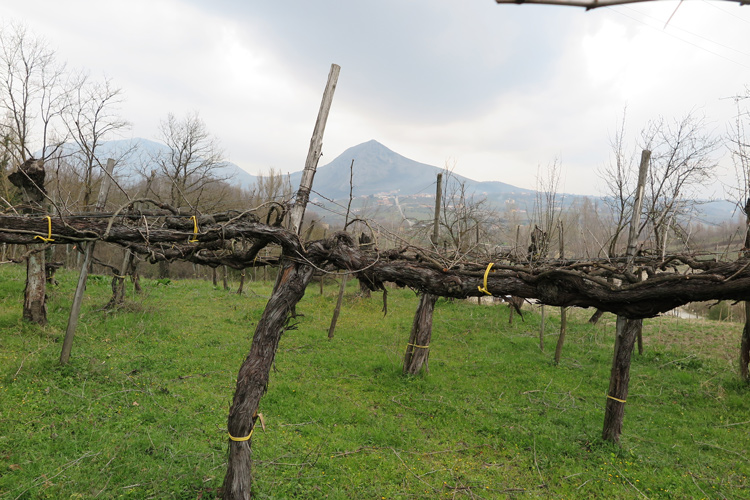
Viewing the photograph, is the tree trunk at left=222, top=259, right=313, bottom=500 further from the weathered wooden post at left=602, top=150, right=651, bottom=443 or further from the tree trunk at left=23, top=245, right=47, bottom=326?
the tree trunk at left=23, top=245, right=47, bottom=326

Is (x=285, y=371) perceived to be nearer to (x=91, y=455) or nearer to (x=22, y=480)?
(x=91, y=455)

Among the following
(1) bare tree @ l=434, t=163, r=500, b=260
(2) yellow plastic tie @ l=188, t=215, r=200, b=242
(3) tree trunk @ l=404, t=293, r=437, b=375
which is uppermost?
(1) bare tree @ l=434, t=163, r=500, b=260

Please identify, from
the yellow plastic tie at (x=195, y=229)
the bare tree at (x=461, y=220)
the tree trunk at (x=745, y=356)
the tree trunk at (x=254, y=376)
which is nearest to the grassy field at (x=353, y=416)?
the tree trunk at (x=745, y=356)

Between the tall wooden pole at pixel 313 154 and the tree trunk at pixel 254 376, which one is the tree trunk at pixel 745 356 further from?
the tree trunk at pixel 254 376

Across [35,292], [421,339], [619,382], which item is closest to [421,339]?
[421,339]

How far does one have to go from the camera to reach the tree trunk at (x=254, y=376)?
342 cm

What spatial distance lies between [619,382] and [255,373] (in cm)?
532

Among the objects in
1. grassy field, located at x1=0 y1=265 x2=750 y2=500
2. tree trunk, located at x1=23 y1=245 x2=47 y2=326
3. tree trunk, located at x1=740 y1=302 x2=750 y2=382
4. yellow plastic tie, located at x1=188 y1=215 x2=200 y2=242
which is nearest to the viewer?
yellow plastic tie, located at x1=188 y1=215 x2=200 y2=242

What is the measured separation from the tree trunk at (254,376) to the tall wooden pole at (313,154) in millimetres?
555

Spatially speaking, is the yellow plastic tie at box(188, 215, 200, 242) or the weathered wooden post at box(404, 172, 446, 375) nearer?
the yellow plastic tie at box(188, 215, 200, 242)

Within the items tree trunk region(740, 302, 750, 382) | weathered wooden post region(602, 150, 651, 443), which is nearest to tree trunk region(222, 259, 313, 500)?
weathered wooden post region(602, 150, 651, 443)

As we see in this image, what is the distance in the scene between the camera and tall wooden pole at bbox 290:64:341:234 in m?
3.89

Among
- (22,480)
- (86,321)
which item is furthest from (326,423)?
(86,321)

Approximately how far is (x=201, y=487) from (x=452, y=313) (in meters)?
11.4
